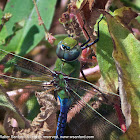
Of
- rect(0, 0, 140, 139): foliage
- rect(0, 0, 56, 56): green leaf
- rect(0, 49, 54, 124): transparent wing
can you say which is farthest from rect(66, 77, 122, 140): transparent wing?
rect(0, 0, 56, 56): green leaf

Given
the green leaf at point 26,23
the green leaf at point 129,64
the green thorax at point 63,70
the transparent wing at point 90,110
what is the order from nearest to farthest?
the green leaf at point 129,64, the transparent wing at point 90,110, the green thorax at point 63,70, the green leaf at point 26,23

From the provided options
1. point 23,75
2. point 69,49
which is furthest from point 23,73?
point 69,49

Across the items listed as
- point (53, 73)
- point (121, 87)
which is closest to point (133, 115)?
point (121, 87)

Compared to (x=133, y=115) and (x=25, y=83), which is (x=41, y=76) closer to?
(x=25, y=83)

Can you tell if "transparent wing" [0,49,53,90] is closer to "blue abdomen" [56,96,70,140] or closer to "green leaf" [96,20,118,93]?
"blue abdomen" [56,96,70,140]

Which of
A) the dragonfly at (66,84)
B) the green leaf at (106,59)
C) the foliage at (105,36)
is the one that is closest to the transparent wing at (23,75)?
the dragonfly at (66,84)

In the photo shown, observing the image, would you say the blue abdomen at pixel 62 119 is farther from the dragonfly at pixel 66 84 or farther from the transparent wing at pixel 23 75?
the transparent wing at pixel 23 75
